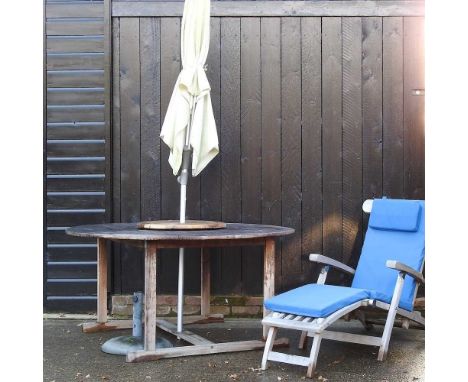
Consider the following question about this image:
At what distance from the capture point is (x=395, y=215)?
4055mm

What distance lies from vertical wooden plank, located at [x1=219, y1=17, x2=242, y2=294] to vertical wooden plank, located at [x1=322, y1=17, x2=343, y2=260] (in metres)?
0.67

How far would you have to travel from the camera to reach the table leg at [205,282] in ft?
14.6

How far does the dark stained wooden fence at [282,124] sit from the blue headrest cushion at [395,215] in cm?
48

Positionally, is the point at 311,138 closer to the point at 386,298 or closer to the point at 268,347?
the point at 386,298

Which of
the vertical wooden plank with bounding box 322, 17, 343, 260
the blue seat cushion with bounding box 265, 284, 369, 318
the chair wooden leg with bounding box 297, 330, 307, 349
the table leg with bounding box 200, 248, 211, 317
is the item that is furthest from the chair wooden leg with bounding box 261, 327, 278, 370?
the vertical wooden plank with bounding box 322, 17, 343, 260

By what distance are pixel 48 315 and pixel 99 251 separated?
39.2 inches

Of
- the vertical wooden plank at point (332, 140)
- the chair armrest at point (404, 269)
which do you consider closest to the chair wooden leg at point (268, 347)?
the chair armrest at point (404, 269)

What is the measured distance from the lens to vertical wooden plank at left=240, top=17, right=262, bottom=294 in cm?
467

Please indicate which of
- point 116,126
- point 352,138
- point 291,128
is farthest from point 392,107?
point 116,126

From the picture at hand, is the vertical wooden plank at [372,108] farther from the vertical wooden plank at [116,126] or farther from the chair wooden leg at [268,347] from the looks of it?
the vertical wooden plank at [116,126]

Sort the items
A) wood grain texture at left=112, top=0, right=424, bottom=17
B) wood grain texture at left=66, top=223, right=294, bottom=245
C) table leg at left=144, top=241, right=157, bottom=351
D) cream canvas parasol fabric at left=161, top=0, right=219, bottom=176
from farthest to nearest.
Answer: wood grain texture at left=112, top=0, right=424, bottom=17
cream canvas parasol fabric at left=161, top=0, right=219, bottom=176
table leg at left=144, top=241, right=157, bottom=351
wood grain texture at left=66, top=223, right=294, bottom=245

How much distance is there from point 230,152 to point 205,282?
1021mm

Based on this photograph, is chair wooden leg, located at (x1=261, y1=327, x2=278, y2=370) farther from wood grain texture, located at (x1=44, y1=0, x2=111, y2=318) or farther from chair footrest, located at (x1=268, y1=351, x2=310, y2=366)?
wood grain texture, located at (x1=44, y1=0, x2=111, y2=318)

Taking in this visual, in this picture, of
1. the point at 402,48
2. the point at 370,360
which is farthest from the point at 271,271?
the point at 402,48
